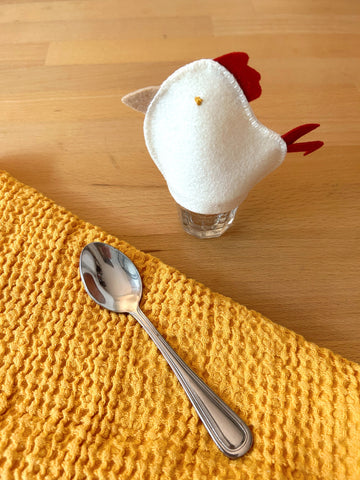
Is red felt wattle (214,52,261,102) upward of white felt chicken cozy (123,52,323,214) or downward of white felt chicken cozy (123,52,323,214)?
upward

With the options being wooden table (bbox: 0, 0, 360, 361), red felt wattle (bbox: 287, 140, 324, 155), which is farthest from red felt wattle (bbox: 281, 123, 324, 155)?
wooden table (bbox: 0, 0, 360, 361)

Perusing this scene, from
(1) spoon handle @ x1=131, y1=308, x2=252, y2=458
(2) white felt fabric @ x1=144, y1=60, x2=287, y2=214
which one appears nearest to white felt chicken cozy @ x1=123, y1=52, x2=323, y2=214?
(2) white felt fabric @ x1=144, y1=60, x2=287, y2=214

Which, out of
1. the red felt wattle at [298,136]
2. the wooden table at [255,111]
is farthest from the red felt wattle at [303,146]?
the wooden table at [255,111]

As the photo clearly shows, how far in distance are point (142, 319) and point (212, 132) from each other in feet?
0.46

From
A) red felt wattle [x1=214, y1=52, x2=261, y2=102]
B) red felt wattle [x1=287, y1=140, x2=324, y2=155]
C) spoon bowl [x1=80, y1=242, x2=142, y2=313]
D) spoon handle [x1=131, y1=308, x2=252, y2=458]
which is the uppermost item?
red felt wattle [x1=214, y1=52, x2=261, y2=102]

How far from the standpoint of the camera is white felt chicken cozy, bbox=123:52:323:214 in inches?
8.7

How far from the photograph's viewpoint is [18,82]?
18.3 inches

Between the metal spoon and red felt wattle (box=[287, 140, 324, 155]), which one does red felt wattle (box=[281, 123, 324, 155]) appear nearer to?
red felt wattle (box=[287, 140, 324, 155])

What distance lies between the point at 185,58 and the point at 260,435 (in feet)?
1.59

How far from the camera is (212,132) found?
22cm

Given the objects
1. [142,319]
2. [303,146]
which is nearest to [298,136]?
[303,146]

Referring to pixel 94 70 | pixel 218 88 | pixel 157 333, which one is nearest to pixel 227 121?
pixel 218 88

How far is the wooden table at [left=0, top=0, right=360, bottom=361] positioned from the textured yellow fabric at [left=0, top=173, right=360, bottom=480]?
0.18 ft

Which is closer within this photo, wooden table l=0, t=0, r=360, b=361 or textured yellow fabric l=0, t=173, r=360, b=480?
textured yellow fabric l=0, t=173, r=360, b=480
